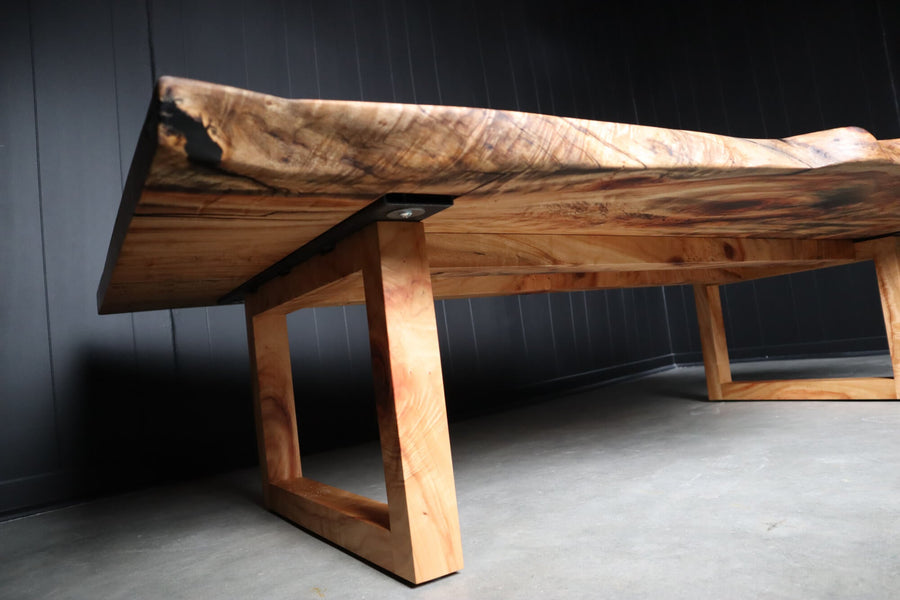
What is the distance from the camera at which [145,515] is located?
144 cm

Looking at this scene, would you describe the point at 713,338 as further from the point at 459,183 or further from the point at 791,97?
the point at 791,97

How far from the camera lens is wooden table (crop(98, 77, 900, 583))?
53 centimetres

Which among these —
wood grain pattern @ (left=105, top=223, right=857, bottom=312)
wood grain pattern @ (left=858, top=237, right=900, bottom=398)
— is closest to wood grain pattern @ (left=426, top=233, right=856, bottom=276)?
wood grain pattern @ (left=105, top=223, right=857, bottom=312)

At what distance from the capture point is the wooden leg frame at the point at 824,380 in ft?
5.21

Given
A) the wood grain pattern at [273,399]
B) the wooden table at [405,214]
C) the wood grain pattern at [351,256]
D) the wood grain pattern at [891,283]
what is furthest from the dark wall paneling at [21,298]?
the wood grain pattern at [891,283]

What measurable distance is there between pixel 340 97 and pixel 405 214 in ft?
6.46

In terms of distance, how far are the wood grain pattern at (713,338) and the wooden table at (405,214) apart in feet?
2.19

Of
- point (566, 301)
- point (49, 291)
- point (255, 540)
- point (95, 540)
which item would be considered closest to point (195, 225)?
point (255, 540)

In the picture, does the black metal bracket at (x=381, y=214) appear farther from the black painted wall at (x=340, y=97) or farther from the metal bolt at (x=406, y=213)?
the black painted wall at (x=340, y=97)

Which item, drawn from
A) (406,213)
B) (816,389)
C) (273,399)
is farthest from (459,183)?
(816,389)

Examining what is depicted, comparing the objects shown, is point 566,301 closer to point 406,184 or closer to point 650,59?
point 650,59

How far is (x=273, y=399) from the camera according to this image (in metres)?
1.30

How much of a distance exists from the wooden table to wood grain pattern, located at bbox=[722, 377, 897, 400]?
1.89 ft

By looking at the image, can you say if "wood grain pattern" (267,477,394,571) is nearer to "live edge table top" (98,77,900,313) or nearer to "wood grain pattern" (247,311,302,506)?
"wood grain pattern" (247,311,302,506)
